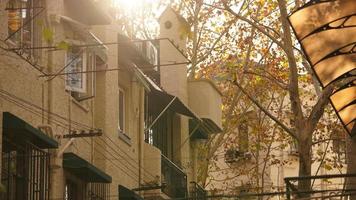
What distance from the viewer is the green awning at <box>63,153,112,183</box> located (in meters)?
21.6

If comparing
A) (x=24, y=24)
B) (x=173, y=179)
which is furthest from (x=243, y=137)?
(x=24, y=24)

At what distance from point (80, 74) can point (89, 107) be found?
1436 millimetres

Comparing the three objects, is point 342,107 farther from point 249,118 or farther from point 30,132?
point 249,118

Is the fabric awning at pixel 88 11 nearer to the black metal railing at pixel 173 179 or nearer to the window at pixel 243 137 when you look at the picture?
the black metal railing at pixel 173 179

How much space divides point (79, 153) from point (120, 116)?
16.8ft

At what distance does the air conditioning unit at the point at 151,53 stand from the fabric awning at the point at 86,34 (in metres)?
4.81

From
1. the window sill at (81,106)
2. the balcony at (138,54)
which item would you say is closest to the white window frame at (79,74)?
the window sill at (81,106)

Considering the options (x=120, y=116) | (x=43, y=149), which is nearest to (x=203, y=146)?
(x=120, y=116)

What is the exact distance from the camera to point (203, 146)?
4081cm

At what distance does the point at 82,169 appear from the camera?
72.1 ft

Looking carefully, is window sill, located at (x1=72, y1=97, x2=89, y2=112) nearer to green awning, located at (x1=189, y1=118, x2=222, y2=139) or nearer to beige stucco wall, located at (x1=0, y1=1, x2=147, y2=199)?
beige stucco wall, located at (x1=0, y1=1, x2=147, y2=199)

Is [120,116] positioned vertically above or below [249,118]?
below

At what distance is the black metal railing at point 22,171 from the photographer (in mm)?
18656

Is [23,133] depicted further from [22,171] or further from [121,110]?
[121,110]
